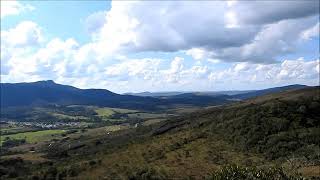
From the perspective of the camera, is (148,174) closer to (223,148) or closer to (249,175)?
(223,148)

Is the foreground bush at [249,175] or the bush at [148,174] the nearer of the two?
the foreground bush at [249,175]

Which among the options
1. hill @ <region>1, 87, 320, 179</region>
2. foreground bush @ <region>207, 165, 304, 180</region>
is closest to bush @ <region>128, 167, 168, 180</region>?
hill @ <region>1, 87, 320, 179</region>

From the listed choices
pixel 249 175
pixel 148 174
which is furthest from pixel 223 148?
pixel 249 175

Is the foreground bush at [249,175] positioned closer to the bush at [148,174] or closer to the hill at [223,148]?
the hill at [223,148]

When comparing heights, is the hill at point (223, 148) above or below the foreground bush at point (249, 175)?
below

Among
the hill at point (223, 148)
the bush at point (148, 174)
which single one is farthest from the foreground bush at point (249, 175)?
the bush at point (148, 174)

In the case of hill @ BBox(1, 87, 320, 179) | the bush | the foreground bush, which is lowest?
the bush

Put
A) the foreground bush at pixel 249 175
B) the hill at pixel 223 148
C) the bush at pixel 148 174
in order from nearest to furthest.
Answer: the foreground bush at pixel 249 175, the bush at pixel 148 174, the hill at pixel 223 148

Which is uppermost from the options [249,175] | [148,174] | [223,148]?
[249,175]

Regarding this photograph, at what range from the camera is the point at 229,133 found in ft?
276

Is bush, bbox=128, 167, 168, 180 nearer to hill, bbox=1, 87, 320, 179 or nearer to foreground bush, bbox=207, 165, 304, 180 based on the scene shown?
hill, bbox=1, 87, 320, 179

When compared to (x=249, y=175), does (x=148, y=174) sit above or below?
below

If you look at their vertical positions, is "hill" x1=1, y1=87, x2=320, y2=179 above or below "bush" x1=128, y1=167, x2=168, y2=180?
above

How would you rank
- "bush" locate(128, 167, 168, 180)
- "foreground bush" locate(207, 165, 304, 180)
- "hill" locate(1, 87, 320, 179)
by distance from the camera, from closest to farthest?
"foreground bush" locate(207, 165, 304, 180) < "bush" locate(128, 167, 168, 180) < "hill" locate(1, 87, 320, 179)
